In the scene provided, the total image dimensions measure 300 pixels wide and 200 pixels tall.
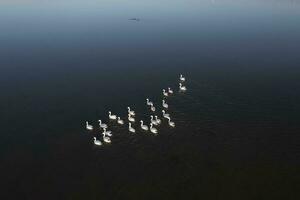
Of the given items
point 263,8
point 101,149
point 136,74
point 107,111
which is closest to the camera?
point 101,149

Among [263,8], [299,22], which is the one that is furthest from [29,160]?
[263,8]

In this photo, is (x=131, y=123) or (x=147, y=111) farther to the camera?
(x=147, y=111)

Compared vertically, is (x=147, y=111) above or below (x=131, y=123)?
above

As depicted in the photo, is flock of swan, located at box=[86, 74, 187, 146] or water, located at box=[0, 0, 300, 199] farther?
flock of swan, located at box=[86, 74, 187, 146]

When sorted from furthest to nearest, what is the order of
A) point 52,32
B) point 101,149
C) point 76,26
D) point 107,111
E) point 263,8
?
1. point 263,8
2. point 76,26
3. point 52,32
4. point 107,111
5. point 101,149

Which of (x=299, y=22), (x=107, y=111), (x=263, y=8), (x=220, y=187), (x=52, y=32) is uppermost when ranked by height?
(x=263, y=8)

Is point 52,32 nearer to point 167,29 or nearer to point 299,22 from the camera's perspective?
point 167,29

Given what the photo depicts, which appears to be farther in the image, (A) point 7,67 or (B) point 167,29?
(B) point 167,29

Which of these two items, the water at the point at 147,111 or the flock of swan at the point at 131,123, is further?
the flock of swan at the point at 131,123
